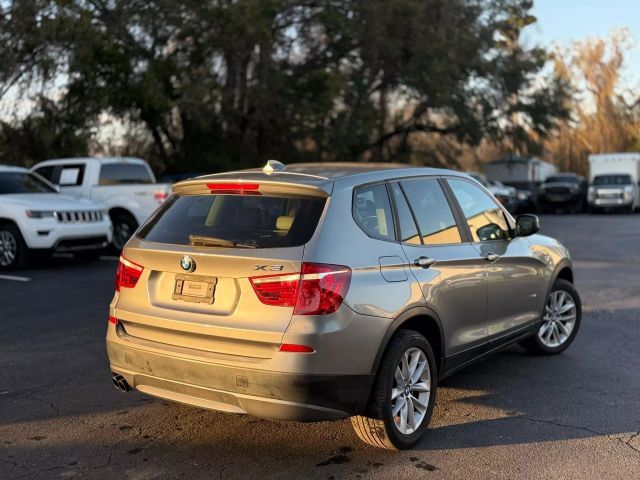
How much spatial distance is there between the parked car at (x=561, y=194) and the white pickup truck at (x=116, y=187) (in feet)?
73.5

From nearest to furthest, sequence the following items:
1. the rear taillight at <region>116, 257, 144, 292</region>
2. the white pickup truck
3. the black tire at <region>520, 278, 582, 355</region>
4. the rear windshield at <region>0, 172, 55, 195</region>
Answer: the rear taillight at <region>116, 257, 144, 292</region> < the black tire at <region>520, 278, 582, 355</region> < the rear windshield at <region>0, 172, 55, 195</region> < the white pickup truck

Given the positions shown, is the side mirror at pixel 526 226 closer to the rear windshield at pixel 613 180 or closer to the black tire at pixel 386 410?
the black tire at pixel 386 410

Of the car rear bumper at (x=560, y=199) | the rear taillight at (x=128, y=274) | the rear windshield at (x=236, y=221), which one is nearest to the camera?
the rear windshield at (x=236, y=221)

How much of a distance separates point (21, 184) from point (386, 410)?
9.85 meters

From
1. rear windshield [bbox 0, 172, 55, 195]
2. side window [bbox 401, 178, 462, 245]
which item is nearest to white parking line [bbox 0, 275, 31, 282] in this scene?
rear windshield [bbox 0, 172, 55, 195]

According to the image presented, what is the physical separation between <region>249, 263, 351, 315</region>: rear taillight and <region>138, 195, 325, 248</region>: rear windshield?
197mm

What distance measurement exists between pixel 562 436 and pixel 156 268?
2711 millimetres

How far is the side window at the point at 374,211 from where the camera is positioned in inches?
164

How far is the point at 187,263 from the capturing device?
404 centimetres

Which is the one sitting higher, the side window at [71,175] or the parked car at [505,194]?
the side window at [71,175]

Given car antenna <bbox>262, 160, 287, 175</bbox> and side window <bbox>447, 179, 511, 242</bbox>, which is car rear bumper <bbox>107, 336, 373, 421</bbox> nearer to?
car antenna <bbox>262, 160, 287, 175</bbox>

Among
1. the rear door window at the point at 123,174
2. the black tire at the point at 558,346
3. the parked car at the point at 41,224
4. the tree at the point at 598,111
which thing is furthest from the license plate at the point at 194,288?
the tree at the point at 598,111

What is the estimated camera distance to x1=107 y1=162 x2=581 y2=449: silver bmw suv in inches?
148

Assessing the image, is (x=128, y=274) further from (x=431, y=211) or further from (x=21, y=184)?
(x=21, y=184)
